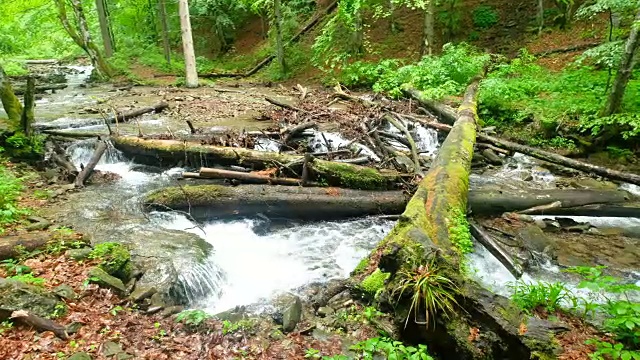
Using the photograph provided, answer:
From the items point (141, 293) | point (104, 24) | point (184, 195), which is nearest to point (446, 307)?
point (141, 293)

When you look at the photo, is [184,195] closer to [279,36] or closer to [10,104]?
[10,104]

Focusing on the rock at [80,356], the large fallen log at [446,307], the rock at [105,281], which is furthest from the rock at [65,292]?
the large fallen log at [446,307]

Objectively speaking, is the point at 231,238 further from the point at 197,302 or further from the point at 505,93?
the point at 505,93

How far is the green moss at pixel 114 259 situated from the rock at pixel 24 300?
851 millimetres

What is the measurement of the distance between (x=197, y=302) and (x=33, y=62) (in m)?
37.9

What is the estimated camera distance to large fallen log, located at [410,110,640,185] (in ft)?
23.2

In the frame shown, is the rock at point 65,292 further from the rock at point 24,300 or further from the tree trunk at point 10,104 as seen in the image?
the tree trunk at point 10,104

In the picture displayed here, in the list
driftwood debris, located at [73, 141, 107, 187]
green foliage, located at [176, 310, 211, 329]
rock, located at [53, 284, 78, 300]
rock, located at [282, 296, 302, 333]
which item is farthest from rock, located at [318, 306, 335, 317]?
driftwood debris, located at [73, 141, 107, 187]

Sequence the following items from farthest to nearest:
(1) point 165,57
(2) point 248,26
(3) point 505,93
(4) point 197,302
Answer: (2) point 248,26 → (1) point 165,57 → (3) point 505,93 → (4) point 197,302

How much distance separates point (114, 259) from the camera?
4.99 metres

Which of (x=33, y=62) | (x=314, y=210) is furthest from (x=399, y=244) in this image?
(x=33, y=62)

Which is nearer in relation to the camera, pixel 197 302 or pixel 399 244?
pixel 399 244

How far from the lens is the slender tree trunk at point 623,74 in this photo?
8023 mm

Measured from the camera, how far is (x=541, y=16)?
17.0 meters
